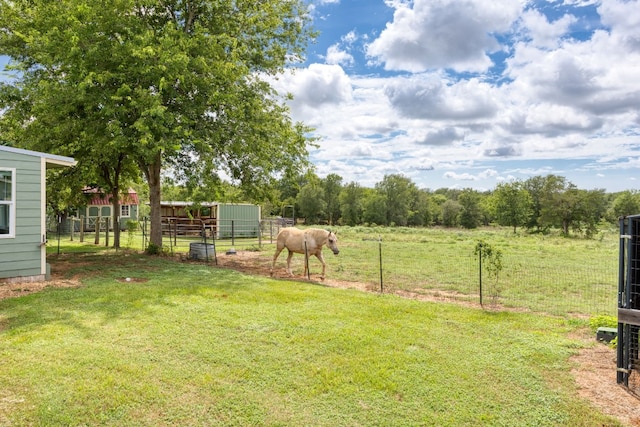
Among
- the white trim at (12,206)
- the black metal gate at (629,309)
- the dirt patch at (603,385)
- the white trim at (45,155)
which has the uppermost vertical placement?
the white trim at (45,155)

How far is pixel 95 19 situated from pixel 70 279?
771 centimetres

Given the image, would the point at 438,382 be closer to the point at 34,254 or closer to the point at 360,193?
the point at 34,254

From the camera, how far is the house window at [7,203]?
28.0 ft

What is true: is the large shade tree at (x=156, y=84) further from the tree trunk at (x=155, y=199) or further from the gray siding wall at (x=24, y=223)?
the gray siding wall at (x=24, y=223)

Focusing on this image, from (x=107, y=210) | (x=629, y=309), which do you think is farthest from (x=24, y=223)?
(x=107, y=210)

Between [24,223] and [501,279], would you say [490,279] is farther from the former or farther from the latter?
[24,223]

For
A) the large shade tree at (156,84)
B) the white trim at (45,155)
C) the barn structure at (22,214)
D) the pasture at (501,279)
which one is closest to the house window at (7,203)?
the barn structure at (22,214)

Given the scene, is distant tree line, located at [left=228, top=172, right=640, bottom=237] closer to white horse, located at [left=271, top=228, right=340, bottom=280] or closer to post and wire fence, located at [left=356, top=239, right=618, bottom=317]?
post and wire fence, located at [left=356, top=239, right=618, bottom=317]

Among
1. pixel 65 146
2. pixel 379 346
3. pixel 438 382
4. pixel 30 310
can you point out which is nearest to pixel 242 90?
pixel 65 146

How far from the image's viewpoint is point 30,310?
6.71 meters

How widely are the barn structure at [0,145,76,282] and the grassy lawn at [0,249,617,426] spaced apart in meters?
1.71

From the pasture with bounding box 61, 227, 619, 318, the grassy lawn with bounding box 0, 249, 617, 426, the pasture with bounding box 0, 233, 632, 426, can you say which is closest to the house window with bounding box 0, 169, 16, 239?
the pasture with bounding box 0, 233, 632, 426

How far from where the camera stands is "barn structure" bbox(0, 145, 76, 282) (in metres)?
8.60

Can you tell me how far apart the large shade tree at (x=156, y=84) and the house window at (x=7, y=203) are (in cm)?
304
